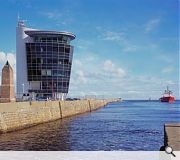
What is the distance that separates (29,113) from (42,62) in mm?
16519

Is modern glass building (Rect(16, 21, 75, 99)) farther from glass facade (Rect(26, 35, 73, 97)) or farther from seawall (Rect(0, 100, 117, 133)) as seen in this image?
seawall (Rect(0, 100, 117, 133))

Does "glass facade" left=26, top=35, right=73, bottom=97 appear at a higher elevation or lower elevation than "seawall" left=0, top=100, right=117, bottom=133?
higher

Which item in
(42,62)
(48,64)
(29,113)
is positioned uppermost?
(42,62)

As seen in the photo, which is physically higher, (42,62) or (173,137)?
(42,62)

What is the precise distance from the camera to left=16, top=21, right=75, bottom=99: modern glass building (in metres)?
39.2

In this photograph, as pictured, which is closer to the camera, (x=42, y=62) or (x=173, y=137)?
(x=173, y=137)

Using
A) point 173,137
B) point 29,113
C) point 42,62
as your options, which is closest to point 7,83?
point 29,113

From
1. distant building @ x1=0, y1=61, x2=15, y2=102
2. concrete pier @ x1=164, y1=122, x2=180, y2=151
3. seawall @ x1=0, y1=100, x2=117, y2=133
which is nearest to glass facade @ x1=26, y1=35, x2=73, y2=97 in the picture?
seawall @ x1=0, y1=100, x2=117, y2=133

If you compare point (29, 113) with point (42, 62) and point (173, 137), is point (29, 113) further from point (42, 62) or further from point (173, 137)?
point (42, 62)

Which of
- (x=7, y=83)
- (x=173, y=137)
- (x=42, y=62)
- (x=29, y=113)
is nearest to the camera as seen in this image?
(x=173, y=137)

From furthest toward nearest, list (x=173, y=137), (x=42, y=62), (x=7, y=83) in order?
(x=42, y=62)
(x=7, y=83)
(x=173, y=137)

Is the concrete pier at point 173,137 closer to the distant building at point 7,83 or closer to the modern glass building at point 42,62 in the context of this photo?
the distant building at point 7,83

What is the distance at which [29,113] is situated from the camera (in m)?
22.9
